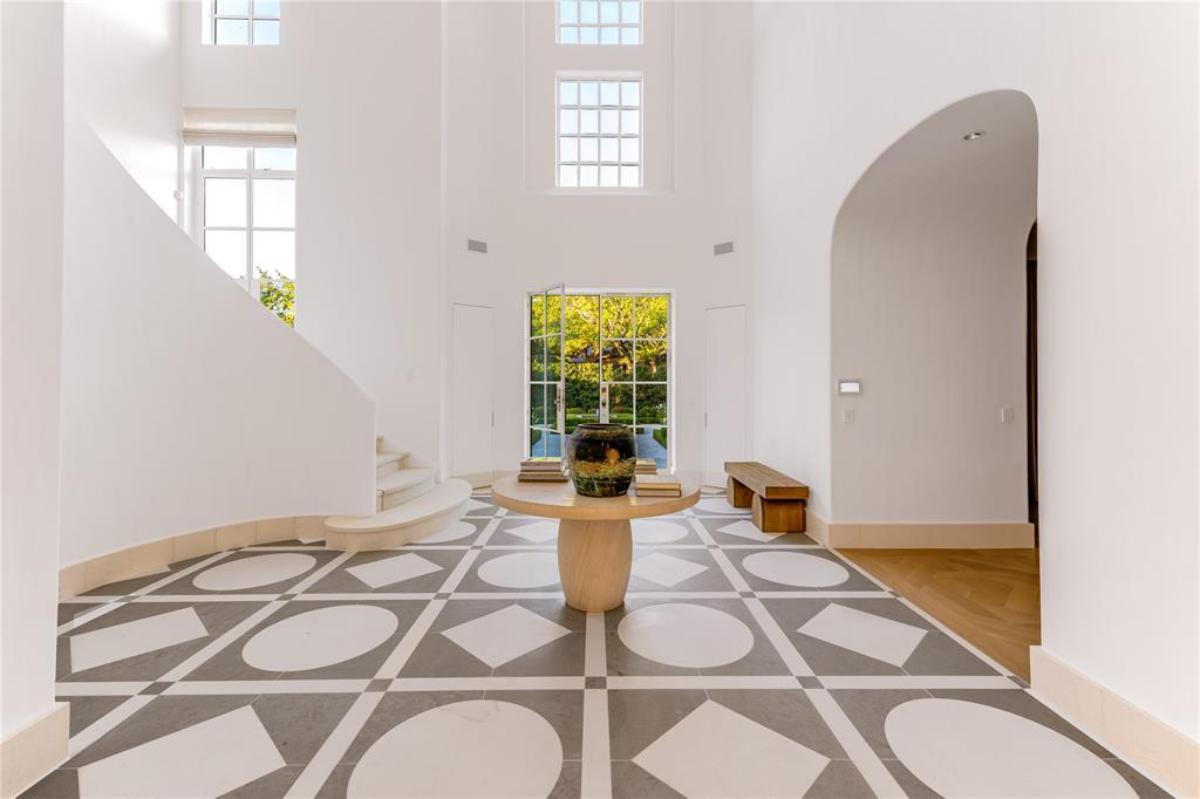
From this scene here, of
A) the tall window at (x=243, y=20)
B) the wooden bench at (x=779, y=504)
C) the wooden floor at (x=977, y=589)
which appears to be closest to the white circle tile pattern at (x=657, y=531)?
the wooden bench at (x=779, y=504)

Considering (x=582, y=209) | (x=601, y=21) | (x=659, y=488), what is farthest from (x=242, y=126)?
(x=659, y=488)

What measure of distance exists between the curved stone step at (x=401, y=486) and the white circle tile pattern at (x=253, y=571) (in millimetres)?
747

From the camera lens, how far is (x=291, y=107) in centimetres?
576

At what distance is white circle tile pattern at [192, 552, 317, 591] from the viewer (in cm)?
315

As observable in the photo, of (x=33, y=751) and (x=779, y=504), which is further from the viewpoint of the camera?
(x=779, y=504)

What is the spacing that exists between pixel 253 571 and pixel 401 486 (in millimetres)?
1314

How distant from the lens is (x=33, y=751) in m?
1.55

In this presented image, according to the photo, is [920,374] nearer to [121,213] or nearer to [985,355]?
[985,355]

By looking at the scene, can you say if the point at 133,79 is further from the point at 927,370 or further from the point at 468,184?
the point at 927,370

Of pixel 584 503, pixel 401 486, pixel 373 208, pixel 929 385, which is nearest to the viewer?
pixel 584 503

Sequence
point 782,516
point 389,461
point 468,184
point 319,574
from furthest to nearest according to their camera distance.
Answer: point 468,184 < point 389,461 < point 782,516 < point 319,574

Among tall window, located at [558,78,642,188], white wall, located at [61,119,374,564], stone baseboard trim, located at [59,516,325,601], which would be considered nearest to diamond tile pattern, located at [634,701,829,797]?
white wall, located at [61,119,374,564]

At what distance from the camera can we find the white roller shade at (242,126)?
579cm

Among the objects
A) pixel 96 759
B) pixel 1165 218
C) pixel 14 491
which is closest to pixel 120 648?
pixel 96 759
